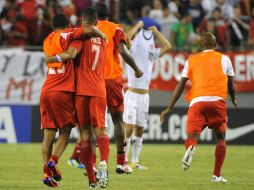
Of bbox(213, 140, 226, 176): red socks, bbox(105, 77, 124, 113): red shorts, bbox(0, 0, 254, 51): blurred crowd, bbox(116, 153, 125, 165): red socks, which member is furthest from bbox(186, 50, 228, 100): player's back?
bbox(0, 0, 254, 51): blurred crowd

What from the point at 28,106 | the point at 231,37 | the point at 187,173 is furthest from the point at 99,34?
the point at 231,37

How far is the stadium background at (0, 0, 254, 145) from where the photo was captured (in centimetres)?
2361

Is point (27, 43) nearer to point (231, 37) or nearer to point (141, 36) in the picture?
point (231, 37)

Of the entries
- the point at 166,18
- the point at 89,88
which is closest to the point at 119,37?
the point at 89,88

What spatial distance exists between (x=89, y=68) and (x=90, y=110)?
556 mm

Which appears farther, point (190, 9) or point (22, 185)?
point (190, 9)

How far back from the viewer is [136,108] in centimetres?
1705

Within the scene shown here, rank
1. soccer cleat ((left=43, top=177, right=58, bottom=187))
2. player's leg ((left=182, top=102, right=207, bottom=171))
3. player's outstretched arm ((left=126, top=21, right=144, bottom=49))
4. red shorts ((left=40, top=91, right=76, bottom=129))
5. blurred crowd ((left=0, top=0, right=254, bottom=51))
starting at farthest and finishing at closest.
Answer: blurred crowd ((left=0, top=0, right=254, bottom=51)) < player's outstretched arm ((left=126, top=21, right=144, bottom=49)) < player's leg ((left=182, top=102, right=207, bottom=171)) < red shorts ((left=40, top=91, right=76, bottom=129)) < soccer cleat ((left=43, top=177, right=58, bottom=187))

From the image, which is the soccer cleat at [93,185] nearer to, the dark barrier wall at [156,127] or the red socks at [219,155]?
the red socks at [219,155]

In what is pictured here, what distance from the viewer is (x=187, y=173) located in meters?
15.5

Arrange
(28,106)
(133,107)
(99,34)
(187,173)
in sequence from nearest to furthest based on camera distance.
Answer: (99,34), (187,173), (133,107), (28,106)

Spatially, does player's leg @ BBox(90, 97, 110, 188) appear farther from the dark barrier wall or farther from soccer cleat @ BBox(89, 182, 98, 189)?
the dark barrier wall

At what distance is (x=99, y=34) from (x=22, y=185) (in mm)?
2382

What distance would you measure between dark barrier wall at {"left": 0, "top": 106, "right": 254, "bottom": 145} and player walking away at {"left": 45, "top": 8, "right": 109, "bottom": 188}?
11.4 metres
